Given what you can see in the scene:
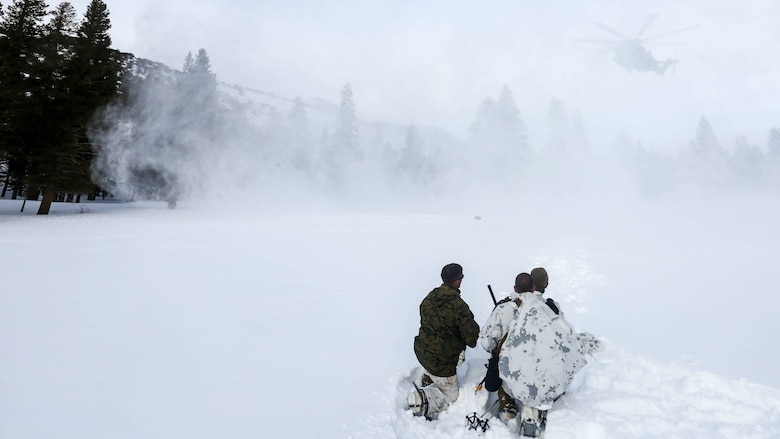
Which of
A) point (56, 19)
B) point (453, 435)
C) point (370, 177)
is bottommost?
point (453, 435)

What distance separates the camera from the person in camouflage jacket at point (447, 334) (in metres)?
3.96

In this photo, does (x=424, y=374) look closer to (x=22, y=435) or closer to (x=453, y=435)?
(x=453, y=435)

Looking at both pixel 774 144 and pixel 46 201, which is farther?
pixel 774 144

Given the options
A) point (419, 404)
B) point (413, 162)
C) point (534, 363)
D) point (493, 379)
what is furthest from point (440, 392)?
point (413, 162)

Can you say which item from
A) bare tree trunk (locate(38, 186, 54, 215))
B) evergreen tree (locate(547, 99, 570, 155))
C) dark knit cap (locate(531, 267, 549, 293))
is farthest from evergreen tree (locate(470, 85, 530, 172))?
dark knit cap (locate(531, 267, 549, 293))

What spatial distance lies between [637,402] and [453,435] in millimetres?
2037

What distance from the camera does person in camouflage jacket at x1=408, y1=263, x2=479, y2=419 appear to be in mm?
3965

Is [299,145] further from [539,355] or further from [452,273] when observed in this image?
[539,355]

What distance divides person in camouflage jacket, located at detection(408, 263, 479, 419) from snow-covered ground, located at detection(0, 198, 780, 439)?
1.02ft

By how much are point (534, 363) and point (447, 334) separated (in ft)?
2.88

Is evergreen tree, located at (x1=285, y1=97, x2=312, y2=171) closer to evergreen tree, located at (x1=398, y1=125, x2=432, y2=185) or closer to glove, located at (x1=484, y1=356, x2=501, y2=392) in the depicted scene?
evergreen tree, located at (x1=398, y1=125, x2=432, y2=185)

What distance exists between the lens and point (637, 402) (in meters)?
3.98

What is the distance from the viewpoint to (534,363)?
3539 mm

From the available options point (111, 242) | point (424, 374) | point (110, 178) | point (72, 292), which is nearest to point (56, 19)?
point (110, 178)
